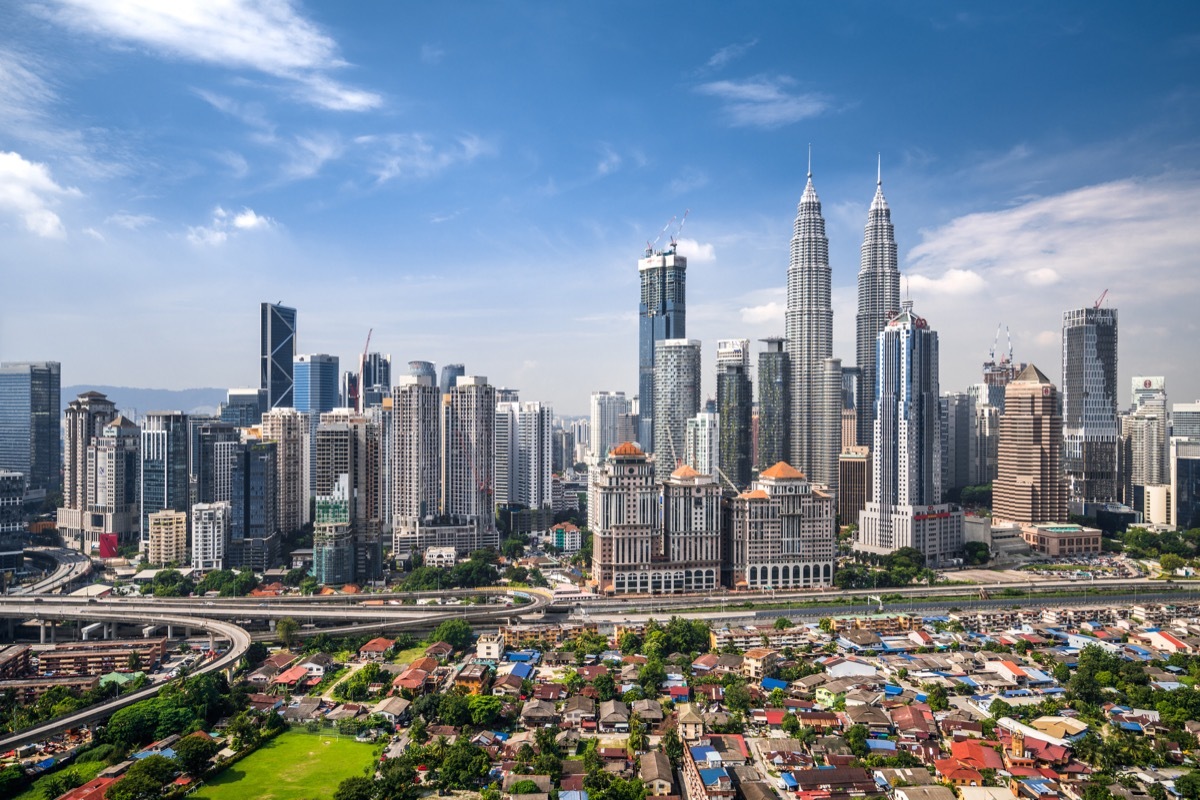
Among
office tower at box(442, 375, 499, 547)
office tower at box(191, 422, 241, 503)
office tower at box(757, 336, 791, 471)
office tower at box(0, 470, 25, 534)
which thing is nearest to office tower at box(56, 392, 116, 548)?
office tower at box(191, 422, 241, 503)

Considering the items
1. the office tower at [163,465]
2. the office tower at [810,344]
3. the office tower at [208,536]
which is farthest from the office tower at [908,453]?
the office tower at [163,465]

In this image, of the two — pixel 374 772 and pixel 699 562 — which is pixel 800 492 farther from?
pixel 374 772

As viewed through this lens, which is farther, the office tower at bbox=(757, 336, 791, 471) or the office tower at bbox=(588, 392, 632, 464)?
the office tower at bbox=(588, 392, 632, 464)

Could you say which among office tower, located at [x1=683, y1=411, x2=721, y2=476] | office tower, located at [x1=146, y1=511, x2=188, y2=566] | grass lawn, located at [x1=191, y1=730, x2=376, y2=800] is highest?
office tower, located at [x1=683, y1=411, x2=721, y2=476]

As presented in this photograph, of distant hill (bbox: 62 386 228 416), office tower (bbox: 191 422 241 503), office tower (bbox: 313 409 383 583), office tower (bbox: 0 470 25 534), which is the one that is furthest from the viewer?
distant hill (bbox: 62 386 228 416)

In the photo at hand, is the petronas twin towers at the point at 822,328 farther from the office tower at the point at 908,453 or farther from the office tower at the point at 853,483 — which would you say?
the office tower at the point at 908,453

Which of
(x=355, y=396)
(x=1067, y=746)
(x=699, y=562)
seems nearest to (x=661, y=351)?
(x=699, y=562)

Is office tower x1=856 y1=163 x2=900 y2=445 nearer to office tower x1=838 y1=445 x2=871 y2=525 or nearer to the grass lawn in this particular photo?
office tower x1=838 y1=445 x2=871 y2=525
